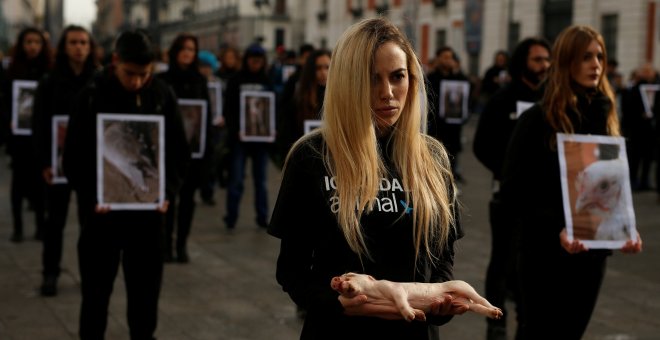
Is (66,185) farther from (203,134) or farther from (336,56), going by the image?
(336,56)

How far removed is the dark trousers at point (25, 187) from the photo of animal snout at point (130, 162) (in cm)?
392

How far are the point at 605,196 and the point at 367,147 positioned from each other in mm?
2285

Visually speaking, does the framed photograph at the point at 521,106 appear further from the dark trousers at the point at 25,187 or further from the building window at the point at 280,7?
the building window at the point at 280,7

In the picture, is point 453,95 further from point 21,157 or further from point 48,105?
point 48,105

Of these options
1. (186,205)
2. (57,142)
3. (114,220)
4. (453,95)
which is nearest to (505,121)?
(114,220)

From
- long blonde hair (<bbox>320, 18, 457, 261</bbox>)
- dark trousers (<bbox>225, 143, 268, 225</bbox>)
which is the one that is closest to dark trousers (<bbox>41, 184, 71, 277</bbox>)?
dark trousers (<bbox>225, 143, 268, 225</bbox>)

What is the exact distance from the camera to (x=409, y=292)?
2.62 m

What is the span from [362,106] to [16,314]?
15.4 ft

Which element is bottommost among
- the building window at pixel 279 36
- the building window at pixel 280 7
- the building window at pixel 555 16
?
the building window at pixel 555 16

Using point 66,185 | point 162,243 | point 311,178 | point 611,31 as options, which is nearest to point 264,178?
point 66,185

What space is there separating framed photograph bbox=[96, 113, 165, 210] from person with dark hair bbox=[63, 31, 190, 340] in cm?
4

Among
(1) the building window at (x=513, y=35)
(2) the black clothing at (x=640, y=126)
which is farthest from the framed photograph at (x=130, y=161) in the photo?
(1) the building window at (x=513, y=35)

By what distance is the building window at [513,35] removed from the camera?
38906mm

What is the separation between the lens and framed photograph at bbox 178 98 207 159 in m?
8.70
